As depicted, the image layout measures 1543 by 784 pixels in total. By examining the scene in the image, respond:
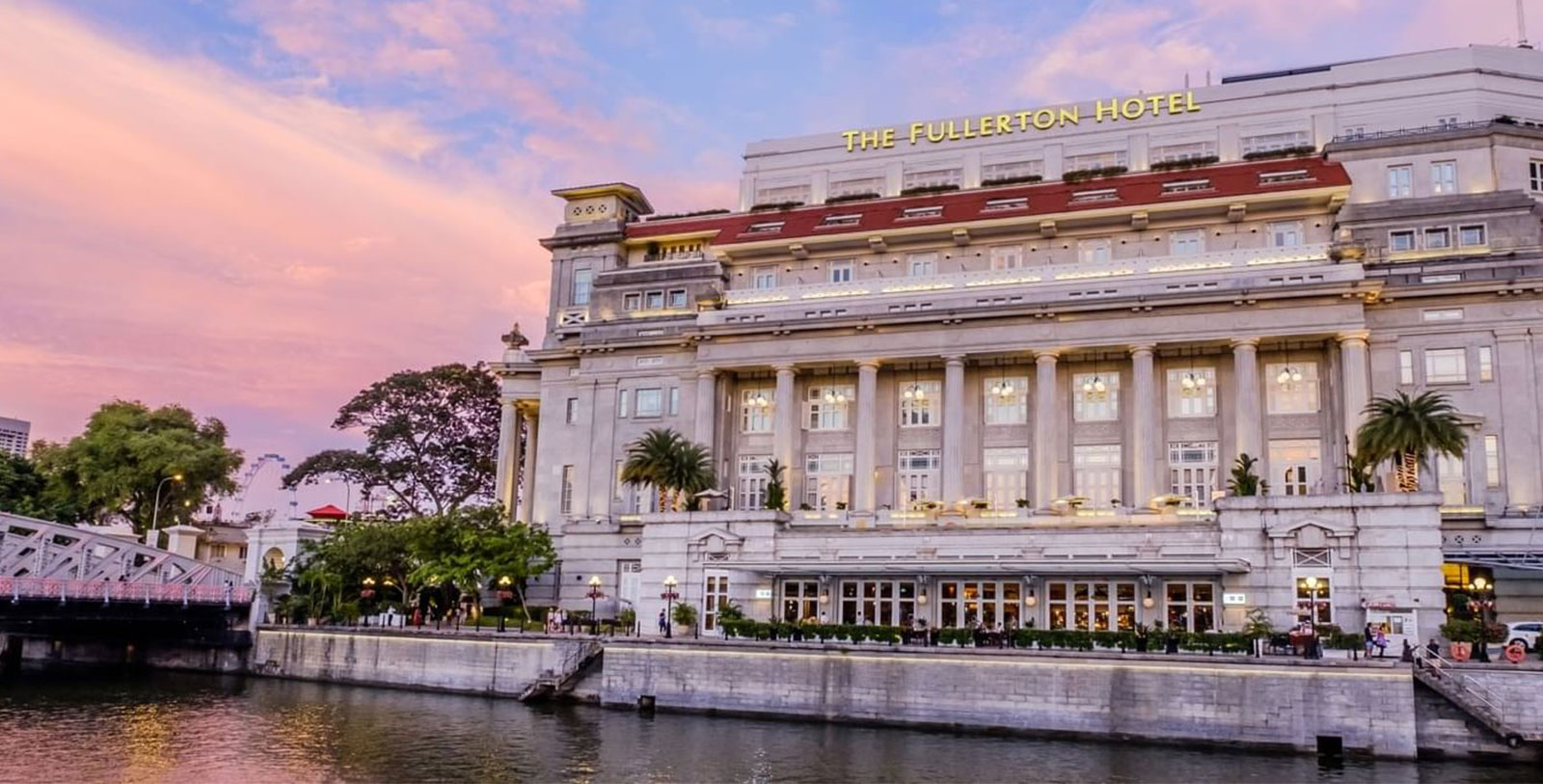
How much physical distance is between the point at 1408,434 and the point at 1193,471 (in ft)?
43.2

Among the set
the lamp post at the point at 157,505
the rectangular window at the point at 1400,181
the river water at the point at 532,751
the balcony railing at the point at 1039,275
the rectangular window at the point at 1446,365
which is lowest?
the river water at the point at 532,751

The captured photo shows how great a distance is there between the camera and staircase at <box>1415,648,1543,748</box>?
39.2 m

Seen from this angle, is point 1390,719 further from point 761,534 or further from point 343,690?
point 343,690

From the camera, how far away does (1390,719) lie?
39.8 metres

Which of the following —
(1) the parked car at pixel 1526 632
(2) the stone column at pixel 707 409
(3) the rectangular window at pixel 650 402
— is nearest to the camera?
(1) the parked car at pixel 1526 632

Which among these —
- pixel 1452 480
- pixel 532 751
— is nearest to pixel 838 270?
pixel 1452 480

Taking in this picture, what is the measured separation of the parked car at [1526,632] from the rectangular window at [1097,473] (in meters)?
19.0

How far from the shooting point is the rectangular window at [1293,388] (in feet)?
203

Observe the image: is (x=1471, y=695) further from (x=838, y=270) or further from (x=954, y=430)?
(x=838, y=270)

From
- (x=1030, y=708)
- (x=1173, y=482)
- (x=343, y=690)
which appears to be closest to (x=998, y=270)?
(x=1173, y=482)

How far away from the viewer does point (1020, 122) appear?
250 feet

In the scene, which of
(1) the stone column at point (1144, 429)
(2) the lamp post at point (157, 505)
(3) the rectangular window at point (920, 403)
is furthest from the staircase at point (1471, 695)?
(2) the lamp post at point (157, 505)

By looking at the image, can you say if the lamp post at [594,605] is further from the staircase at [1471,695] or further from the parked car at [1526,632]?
the parked car at [1526,632]

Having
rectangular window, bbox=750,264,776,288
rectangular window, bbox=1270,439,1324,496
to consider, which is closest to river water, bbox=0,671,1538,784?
rectangular window, bbox=1270,439,1324,496
